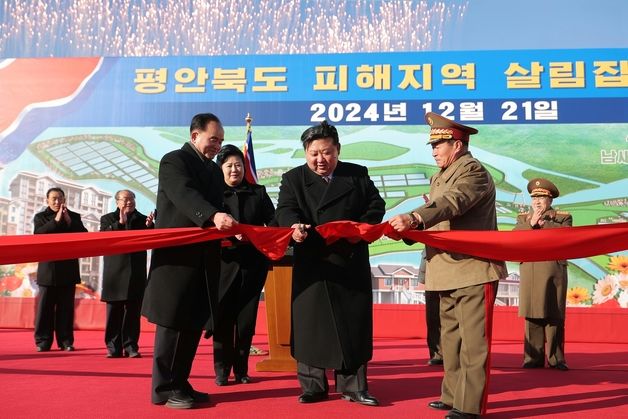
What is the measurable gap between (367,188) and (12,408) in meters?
1.81

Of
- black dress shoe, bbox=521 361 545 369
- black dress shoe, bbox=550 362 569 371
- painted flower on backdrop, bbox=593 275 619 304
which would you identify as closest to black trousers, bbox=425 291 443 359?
black dress shoe, bbox=521 361 545 369

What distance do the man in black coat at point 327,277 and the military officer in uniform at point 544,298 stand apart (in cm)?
164

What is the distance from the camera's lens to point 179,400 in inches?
95.9

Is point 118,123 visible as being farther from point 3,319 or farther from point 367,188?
point 367,188

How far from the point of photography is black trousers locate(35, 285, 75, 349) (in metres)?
4.77

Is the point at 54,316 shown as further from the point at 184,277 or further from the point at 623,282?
the point at 623,282

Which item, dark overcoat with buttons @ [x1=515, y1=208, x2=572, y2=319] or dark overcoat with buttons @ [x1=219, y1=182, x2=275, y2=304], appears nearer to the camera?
dark overcoat with buttons @ [x1=219, y1=182, x2=275, y2=304]

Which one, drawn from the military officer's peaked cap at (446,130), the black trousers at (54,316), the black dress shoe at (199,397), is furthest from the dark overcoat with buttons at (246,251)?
the black trousers at (54,316)

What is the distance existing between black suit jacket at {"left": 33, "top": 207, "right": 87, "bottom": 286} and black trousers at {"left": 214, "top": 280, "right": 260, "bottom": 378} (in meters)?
2.25

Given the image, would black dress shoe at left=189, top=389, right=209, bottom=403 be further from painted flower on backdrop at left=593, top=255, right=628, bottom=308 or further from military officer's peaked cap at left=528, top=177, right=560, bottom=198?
painted flower on backdrop at left=593, top=255, right=628, bottom=308

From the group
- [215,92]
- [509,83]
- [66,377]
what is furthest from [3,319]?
[509,83]

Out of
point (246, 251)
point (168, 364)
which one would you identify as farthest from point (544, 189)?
point (168, 364)

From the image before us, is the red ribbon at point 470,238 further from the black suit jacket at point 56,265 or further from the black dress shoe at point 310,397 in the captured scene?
the black suit jacket at point 56,265

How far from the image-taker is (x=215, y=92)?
6.98 metres
